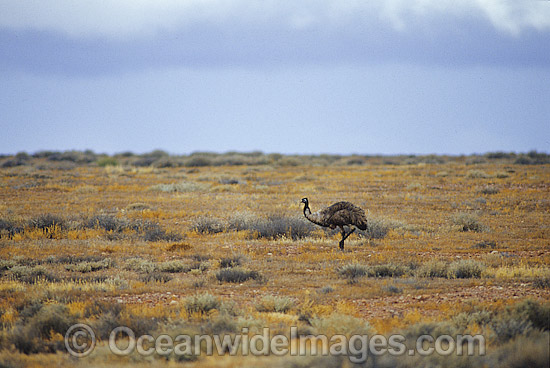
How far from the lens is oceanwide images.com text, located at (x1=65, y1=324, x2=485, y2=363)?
213 inches

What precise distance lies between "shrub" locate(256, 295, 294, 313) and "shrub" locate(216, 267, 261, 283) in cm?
192

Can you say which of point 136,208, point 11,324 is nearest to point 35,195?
point 136,208

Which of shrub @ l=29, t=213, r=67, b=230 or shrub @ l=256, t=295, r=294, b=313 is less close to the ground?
shrub @ l=29, t=213, r=67, b=230

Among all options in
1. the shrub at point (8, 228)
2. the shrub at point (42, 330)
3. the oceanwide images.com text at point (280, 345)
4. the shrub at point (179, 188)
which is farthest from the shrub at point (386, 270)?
the shrub at point (179, 188)

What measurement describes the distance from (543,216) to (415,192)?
8.08 meters

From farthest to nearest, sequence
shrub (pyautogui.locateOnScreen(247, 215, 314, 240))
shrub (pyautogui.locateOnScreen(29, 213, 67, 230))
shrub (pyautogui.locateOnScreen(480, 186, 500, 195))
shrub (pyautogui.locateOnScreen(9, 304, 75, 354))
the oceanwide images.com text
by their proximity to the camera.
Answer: shrub (pyautogui.locateOnScreen(480, 186, 500, 195)) → shrub (pyautogui.locateOnScreen(29, 213, 67, 230)) → shrub (pyautogui.locateOnScreen(247, 215, 314, 240)) → shrub (pyautogui.locateOnScreen(9, 304, 75, 354)) → the oceanwide images.com text

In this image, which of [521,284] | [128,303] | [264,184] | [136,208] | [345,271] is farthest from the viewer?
[264,184]

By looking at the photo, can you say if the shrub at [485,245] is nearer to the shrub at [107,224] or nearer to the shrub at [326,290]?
the shrub at [326,290]

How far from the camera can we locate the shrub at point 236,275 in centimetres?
998

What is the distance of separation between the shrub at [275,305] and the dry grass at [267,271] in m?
0.02

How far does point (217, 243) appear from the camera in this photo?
46.0ft

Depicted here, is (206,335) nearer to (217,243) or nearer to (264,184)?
(217,243)

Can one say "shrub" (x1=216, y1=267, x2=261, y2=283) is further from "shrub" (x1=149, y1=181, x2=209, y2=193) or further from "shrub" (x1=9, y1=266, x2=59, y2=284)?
"shrub" (x1=149, y1=181, x2=209, y2=193)

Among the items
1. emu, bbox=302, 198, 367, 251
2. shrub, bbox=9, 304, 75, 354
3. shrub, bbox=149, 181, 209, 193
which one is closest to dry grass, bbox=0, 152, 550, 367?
shrub, bbox=9, 304, 75, 354
